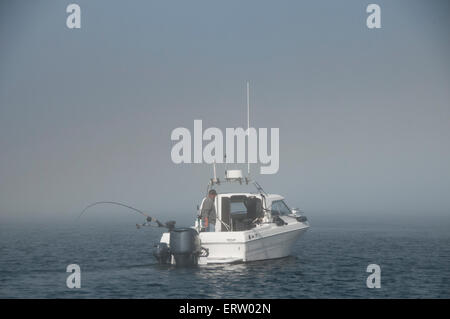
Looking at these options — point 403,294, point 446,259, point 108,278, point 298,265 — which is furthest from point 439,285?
point 108,278

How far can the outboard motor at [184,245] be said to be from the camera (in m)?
21.4

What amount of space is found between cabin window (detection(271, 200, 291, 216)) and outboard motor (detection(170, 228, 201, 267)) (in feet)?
21.7

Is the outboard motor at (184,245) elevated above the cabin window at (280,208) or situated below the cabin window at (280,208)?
below

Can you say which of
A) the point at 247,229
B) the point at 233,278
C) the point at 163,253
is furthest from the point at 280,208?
the point at 233,278

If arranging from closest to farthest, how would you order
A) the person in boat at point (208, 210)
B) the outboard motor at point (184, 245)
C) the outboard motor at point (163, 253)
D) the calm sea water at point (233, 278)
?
the calm sea water at point (233, 278) < the outboard motor at point (184, 245) < the outboard motor at point (163, 253) < the person in boat at point (208, 210)

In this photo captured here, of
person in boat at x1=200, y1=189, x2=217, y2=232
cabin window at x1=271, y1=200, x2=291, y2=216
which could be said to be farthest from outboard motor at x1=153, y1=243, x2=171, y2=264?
cabin window at x1=271, y1=200, x2=291, y2=216

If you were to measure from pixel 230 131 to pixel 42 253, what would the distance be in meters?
15.4

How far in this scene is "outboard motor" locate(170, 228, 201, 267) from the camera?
21359mm

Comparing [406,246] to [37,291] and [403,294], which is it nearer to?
[403,294]

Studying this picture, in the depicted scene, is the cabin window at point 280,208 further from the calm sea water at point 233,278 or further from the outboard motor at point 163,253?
the outboard motor at point 163,253

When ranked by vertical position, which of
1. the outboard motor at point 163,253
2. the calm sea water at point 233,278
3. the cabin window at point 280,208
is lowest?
the calm sea water at point 233,278

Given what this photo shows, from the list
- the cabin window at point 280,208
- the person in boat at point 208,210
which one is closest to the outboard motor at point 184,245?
the person in boat at point 208,210
